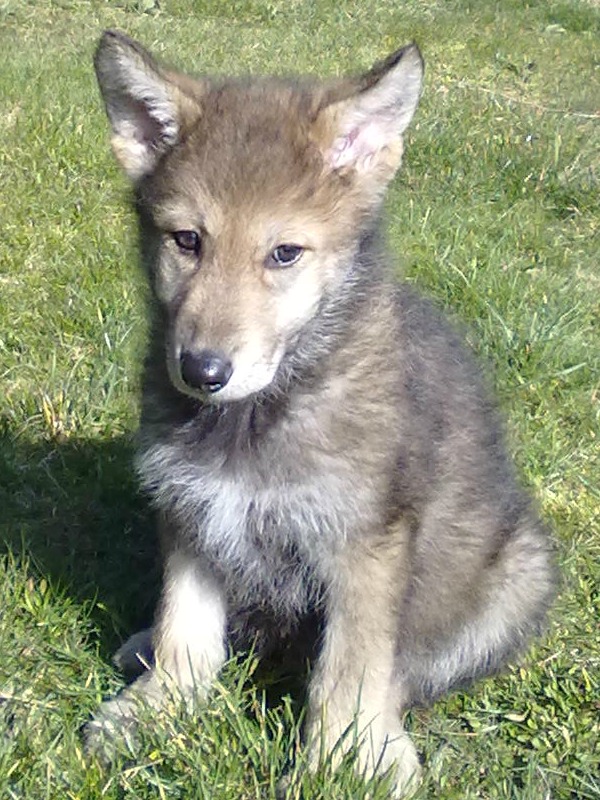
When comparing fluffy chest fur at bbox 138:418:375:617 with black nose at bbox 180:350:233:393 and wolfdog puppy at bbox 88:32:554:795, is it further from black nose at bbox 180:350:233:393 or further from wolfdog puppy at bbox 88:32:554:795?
black nose at bbox 180:350:233:393

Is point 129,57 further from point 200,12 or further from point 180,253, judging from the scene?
point 200,12

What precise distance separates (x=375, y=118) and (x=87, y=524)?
1727mm

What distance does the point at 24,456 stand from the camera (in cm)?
424

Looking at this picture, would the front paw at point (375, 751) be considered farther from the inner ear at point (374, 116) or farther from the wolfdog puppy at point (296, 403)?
the inner ear at point (374, 116)

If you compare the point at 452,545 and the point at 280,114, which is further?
the point at 452,545

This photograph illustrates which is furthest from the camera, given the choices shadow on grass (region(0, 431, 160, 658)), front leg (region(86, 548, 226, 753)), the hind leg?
shadow on grass (region(0, 431, 160, 658))

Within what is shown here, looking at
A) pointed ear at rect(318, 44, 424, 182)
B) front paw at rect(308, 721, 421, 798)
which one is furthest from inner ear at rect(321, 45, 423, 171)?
front paw at rect(308, 721, 421, 798)

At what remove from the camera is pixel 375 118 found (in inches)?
117

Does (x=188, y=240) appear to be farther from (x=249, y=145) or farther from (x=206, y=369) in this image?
(x=206, y=369)

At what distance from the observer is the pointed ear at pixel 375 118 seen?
2.86 meters

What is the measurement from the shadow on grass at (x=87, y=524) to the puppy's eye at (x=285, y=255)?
51.3 inches

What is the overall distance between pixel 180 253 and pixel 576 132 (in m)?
5.13

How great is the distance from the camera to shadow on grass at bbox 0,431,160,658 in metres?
3.71

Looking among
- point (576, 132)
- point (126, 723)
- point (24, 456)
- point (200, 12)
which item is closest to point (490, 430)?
point (126, 723)
